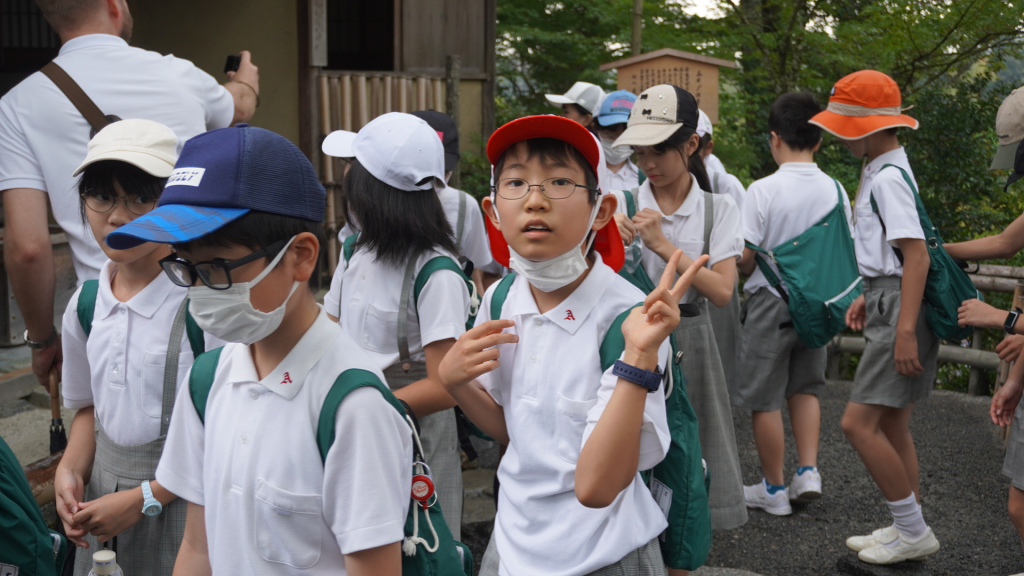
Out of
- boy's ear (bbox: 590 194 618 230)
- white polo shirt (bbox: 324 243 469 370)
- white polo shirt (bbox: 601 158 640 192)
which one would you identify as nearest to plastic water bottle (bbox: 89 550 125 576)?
white polo shirt (bbox: 324 243 469 370)

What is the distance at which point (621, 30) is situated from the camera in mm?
11484

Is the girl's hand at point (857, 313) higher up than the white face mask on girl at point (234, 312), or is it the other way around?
the white face mask on girl at point (234, 312)

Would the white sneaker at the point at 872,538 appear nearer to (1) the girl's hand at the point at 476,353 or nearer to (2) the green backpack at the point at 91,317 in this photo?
(1) the girl's hand at the point at 476,353

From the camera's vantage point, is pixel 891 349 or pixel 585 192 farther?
pixel 891 349

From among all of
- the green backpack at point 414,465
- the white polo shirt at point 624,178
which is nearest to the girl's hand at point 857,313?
the white polo shirt at point 624,178

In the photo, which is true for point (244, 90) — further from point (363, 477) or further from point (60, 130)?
point (363, 477)

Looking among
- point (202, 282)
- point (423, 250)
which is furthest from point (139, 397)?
point (423, 250)

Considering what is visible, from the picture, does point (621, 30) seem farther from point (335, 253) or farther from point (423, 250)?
point (423, 250)

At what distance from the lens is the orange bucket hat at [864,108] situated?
3938mm

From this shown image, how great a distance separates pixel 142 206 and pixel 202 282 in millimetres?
786

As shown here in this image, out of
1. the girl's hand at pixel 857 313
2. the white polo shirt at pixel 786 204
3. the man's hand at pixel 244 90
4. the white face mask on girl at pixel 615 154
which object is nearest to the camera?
the man's hand at pixel 244 90

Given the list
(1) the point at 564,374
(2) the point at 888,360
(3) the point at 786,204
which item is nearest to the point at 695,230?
(3) the point at 786,204

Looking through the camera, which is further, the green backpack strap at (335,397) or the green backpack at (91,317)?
the green backpack at (91,317)

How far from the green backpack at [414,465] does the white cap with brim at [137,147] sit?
0.67 metres
